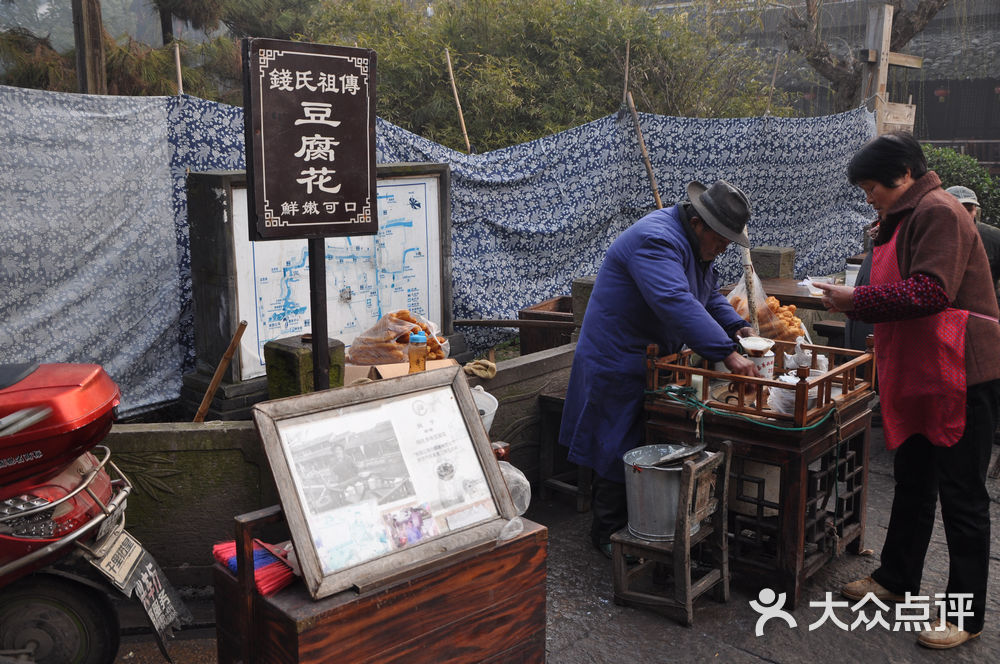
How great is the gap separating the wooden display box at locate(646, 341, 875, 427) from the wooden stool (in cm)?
27

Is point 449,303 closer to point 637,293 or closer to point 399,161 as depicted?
point 399,161

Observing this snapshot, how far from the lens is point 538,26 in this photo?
12180mm

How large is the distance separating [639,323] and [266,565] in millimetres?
2418

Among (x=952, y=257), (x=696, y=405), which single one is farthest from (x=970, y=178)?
(x=696, y=405)

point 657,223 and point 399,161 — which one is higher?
point 399,161

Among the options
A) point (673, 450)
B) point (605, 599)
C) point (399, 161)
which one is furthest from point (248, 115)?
point (399, 161)

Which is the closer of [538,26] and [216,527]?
[216,527]

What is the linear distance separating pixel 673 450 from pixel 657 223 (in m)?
1.17

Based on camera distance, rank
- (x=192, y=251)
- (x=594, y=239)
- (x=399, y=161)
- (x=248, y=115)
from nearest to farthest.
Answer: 1. (x=248, y=115)
2. (x=192, y=251)
3. (x=399, y=161)
4. (x=594, y=239)

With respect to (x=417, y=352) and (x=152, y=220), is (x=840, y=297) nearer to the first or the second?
(x=417, y=352)

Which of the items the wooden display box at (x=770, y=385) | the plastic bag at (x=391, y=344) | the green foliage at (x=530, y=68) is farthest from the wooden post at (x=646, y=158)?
the wooden display box at (x=770, y=385)

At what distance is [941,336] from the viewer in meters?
3.74

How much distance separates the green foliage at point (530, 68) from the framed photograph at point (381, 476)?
29.4ft

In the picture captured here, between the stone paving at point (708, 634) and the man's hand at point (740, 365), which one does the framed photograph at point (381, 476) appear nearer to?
the stone paving at point (708, 634)
